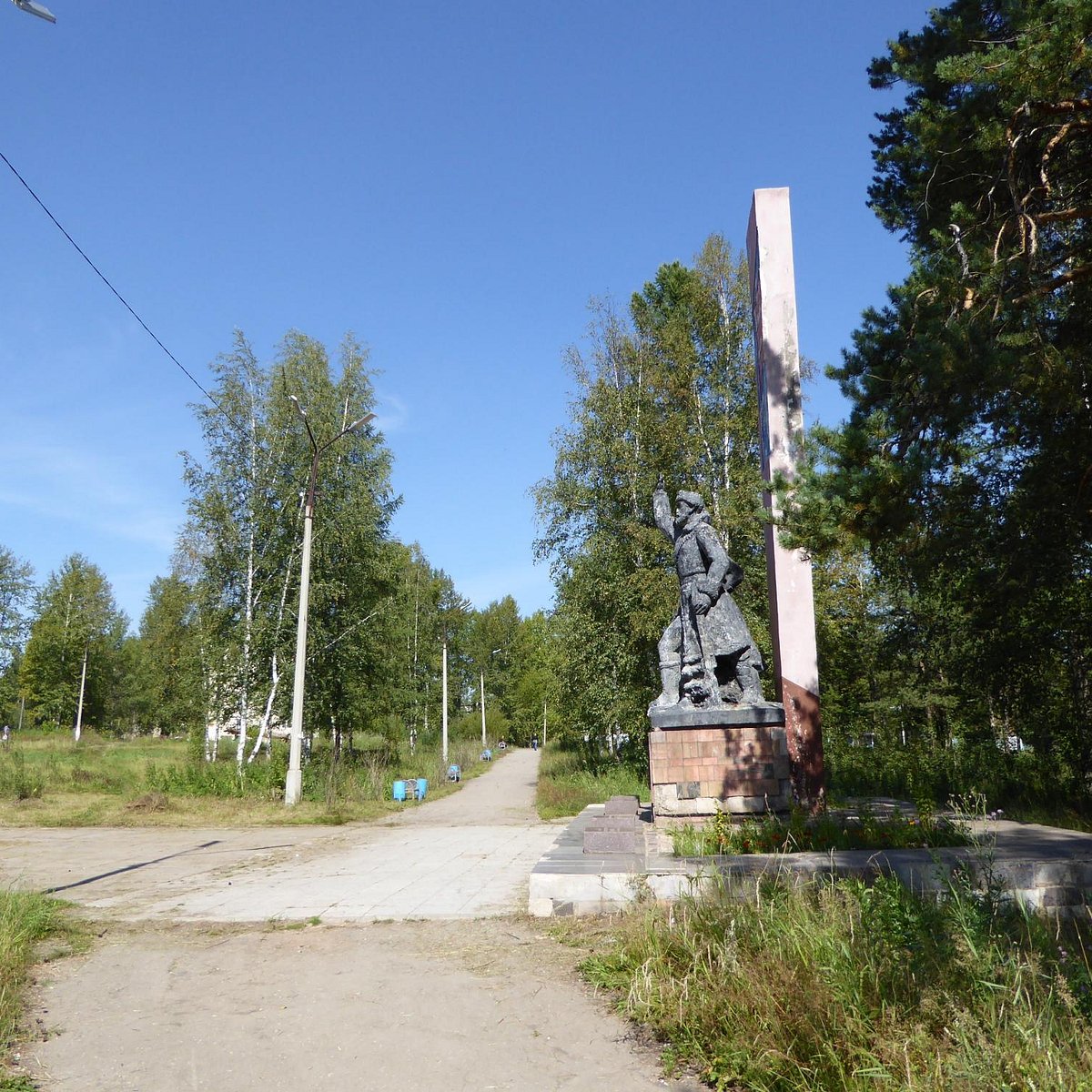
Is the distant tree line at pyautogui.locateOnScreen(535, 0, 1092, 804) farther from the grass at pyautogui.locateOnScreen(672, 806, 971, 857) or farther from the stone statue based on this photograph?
the stone statue

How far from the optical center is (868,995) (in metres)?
3.32

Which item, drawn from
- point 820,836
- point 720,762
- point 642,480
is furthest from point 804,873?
point 642,480

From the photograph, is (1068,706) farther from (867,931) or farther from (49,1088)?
(49,1088)

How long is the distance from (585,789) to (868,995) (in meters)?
15.8

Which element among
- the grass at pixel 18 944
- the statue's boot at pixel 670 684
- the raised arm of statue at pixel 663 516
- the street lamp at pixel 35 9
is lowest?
the grass at pixel 18 944

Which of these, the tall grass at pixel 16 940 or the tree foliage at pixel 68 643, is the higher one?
the tree foliage at pixel 68 643

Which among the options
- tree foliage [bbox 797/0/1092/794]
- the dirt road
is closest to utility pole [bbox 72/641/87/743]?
the dirt road

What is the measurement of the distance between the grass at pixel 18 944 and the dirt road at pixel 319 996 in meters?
0.13

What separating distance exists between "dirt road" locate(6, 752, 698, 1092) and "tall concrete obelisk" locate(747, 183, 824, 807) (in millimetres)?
3468

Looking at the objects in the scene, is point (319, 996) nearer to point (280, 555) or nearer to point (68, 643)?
point (280, 555)

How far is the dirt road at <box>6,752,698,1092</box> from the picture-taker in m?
3.64

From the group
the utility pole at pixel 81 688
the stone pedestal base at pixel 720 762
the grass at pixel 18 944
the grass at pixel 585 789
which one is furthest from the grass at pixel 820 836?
the utility pole at pixel 81 688

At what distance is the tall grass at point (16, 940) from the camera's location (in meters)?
4.07

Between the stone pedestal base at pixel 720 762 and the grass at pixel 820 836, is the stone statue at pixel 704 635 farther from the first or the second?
the grass at pixel 820 836
